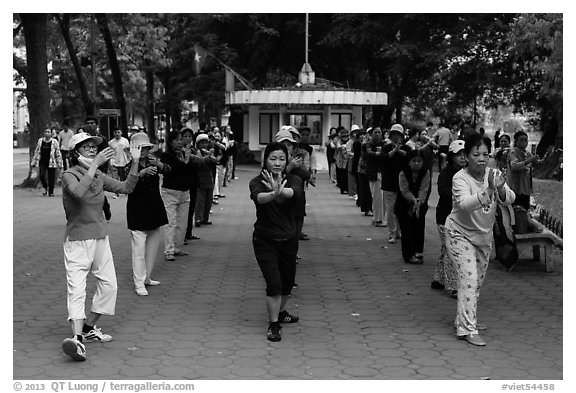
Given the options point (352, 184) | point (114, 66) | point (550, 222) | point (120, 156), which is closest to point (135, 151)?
point (550, 222)

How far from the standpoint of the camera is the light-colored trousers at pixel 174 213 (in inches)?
438

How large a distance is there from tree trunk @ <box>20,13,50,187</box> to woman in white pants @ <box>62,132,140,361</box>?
18047mm

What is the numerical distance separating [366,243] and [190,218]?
2705mm

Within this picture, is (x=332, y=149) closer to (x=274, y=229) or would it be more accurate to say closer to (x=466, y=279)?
(x=274, y=229)

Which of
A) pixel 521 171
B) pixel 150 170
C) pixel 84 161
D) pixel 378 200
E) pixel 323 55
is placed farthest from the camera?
pixel 323 55

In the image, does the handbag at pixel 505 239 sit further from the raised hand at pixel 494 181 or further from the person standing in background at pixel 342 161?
the person standing in background at pixel 342 161

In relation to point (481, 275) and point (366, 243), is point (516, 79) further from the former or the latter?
point (481, 275)

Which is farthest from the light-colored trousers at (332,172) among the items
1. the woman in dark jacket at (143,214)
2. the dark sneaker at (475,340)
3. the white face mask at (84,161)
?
the white face mask at (84,161)

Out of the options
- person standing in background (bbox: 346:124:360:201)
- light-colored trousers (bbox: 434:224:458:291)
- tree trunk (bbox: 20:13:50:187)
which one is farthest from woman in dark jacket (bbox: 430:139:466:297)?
tree trunk (bbox: 20:13:50:187)

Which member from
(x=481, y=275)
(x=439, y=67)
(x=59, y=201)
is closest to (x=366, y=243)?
(x=481, y=275)

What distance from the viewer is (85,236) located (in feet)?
22.5

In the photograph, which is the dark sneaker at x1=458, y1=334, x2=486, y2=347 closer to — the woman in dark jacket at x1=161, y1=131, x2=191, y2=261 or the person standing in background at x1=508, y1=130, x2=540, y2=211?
the woman in dark jacket at x1=161, y1=131, x2=191, y2=261

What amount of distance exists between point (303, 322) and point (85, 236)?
2205mm

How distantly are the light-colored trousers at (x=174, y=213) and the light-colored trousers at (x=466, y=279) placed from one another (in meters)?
4.77
